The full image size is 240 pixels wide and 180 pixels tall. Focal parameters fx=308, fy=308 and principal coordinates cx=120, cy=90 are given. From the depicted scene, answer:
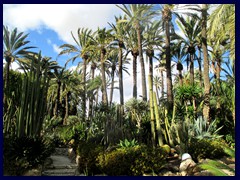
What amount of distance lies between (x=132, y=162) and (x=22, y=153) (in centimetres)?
337

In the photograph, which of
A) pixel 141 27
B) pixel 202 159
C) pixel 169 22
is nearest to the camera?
pixel 202 159

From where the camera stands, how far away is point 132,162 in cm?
920

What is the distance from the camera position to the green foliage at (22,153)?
8953mm

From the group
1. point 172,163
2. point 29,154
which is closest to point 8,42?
point 29,154

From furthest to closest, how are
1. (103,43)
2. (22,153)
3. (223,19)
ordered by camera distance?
(103,43) → (223,19) → (22,153)

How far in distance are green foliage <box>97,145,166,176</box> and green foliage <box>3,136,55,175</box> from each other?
6.41ft

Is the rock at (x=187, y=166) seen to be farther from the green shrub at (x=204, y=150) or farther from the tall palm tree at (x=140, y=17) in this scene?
the tall palm tree at (x=140, y=17)

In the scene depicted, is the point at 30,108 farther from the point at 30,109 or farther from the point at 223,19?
the point at 223,19

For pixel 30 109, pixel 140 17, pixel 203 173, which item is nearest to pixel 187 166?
pixel 203 173

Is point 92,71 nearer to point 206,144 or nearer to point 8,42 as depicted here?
point 8,42

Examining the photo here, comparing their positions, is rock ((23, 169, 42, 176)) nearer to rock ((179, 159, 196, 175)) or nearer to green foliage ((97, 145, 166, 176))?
green foliage ((97, 145, 166, 176))

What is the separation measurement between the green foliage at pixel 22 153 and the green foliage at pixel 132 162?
6.41 ft

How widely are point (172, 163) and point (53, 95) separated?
24.2 m

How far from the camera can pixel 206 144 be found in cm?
1095
